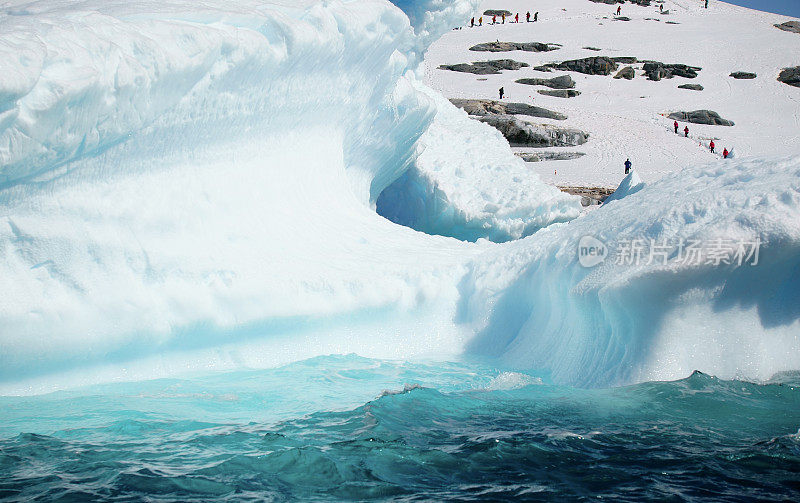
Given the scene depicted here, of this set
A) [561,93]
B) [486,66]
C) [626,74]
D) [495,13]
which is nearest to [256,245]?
[561,93]

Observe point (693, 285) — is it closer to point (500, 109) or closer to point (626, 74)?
point (500, 109)

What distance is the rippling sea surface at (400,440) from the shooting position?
10.3 feet

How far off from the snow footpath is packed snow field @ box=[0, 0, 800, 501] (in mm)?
20

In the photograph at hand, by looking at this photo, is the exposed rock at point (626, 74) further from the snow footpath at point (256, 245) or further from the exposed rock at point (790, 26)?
the snow footpath at point (256, 245)

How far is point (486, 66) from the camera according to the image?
118 ft

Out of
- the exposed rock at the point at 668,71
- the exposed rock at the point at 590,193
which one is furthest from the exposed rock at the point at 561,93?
the exposed rock at the point at 590,193

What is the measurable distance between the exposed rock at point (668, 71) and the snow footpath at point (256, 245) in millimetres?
31808

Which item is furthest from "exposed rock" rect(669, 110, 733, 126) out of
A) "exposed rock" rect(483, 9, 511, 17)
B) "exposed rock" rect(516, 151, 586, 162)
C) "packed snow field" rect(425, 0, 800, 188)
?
"exposed rock" rect(483, 9, 511, 17)

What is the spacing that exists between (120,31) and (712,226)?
14.0 feet

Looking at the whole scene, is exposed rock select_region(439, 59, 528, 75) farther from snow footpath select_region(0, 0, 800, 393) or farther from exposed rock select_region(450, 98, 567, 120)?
snow footpath select_region(0, 0, 800, 393)

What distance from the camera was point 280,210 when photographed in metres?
6.39

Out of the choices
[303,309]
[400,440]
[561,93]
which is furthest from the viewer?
[561,93]

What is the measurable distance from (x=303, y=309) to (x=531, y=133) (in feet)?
65.3

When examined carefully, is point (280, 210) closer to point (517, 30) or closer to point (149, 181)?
point (149, 181)
